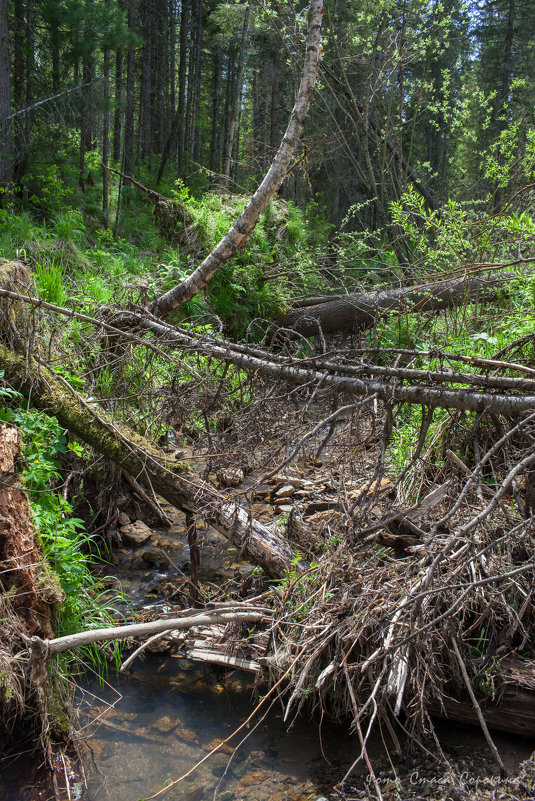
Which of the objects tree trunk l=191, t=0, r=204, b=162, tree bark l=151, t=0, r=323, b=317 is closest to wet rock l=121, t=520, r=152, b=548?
tree bark l=151, t=0, r=323, b=317

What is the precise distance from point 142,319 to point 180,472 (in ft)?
4.64

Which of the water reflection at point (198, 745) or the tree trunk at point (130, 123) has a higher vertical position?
the tree trunk at point (130, 123)

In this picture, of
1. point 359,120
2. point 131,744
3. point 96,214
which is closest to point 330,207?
point 359,120

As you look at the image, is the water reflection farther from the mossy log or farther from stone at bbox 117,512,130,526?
stone at bbox 117,512,130,526

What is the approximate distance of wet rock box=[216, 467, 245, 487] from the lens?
20.3 ft

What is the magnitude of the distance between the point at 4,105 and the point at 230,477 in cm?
779

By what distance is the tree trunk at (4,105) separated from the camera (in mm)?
9227

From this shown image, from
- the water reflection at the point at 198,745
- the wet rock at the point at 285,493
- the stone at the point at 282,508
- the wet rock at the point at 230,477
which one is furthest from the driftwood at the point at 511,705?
the wet rock at the point at 230,477

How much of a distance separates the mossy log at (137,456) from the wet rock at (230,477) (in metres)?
1.52

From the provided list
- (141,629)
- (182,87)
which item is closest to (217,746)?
(141,629)

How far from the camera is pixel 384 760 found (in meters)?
3.08

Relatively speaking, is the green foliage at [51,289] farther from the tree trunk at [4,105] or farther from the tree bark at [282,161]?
the tree trunk at [4,105]

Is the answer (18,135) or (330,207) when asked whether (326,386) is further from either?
(330,207)

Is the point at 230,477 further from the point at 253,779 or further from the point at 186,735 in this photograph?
the point at 253,779
